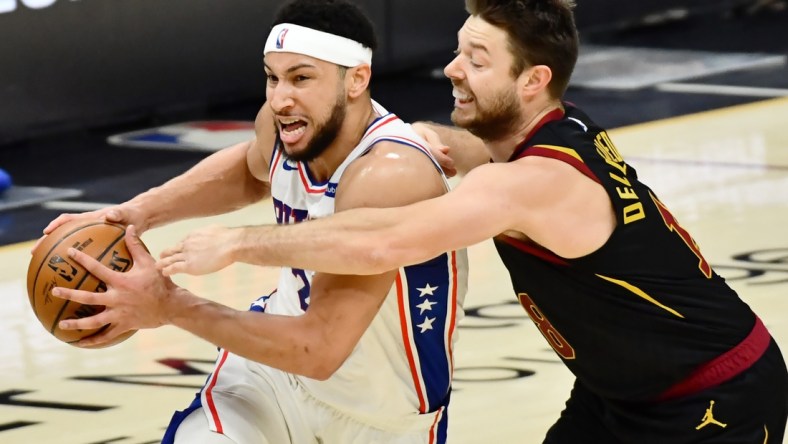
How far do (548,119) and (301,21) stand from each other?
2.58ft

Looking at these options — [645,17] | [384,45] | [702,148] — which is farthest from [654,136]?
[645,17]

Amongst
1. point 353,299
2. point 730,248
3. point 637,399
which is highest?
point 353,299

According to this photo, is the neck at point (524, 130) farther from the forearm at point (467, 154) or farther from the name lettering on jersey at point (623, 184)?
the forearm at point (467, 154)

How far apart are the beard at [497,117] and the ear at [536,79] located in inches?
1.7

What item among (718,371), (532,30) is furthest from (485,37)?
(718,371)

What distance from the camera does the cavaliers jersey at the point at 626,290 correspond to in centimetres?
456

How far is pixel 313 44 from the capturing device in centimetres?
A: 477

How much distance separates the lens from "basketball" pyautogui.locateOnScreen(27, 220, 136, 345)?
15.5ft

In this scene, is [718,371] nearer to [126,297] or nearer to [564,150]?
[564,150]

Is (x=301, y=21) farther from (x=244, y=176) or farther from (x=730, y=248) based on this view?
(x=730, y=248)

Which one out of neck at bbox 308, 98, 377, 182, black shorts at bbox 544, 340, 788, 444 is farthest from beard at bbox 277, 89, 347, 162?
black shorts at bbox 544, 340, 788, 444

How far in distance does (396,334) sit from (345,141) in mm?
609

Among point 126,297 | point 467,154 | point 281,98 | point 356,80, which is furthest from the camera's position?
point 467,154

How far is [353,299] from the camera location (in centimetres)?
456
